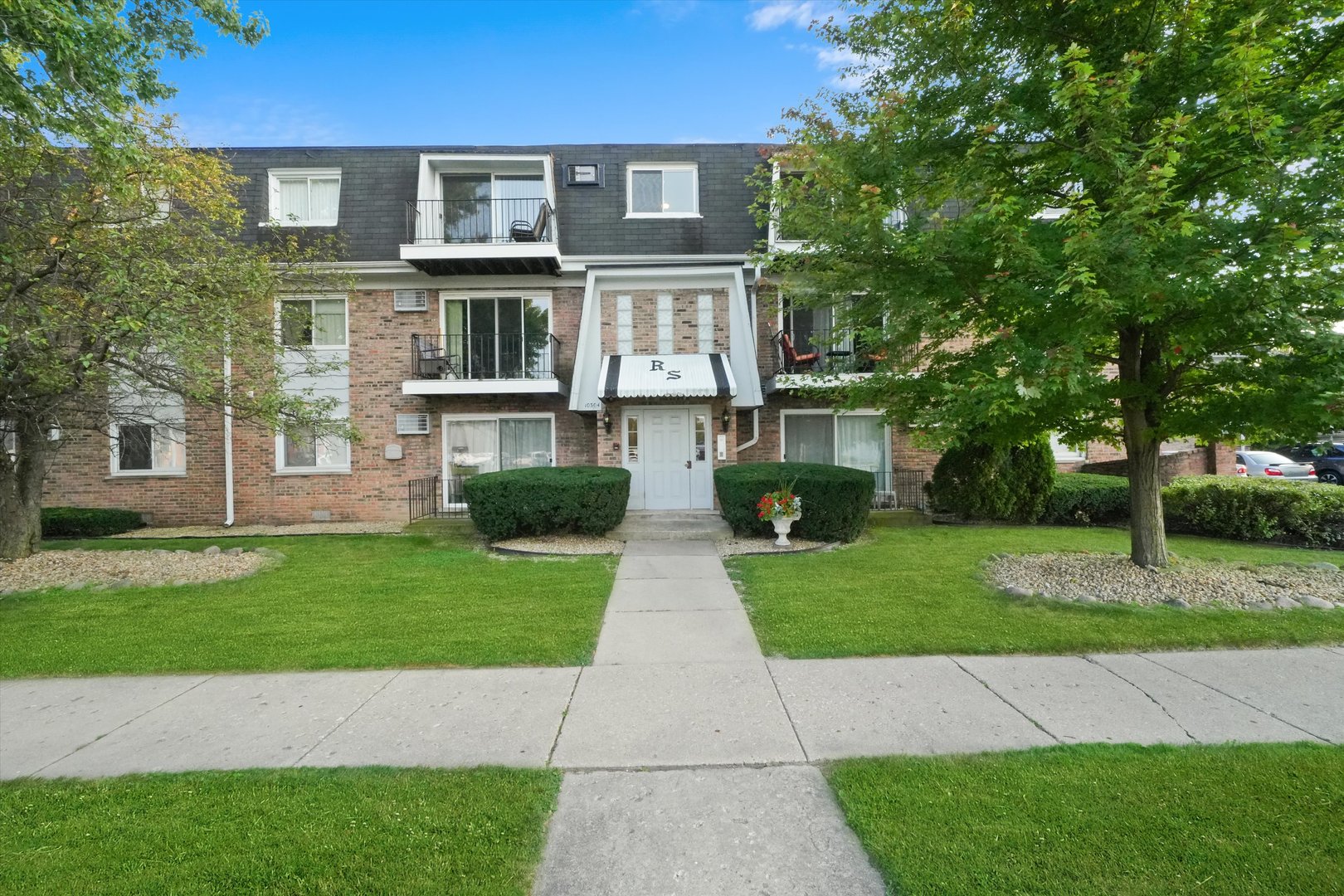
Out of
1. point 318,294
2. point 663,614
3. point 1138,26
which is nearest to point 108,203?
point 318,294

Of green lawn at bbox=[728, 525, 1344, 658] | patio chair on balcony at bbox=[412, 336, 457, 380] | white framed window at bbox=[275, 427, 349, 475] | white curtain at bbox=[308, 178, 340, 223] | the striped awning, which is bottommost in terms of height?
green lawn at bbox=[728, 525, 1344, 658]

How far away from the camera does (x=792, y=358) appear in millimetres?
12609

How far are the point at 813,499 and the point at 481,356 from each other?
7800mm

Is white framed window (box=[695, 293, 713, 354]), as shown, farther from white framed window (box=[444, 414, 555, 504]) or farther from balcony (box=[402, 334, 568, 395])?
white framed window (box=[444, 414, 555, 504])

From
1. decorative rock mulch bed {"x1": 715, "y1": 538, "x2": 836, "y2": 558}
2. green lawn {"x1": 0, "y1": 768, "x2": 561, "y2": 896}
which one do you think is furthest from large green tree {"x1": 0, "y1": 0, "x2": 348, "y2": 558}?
decorative rock mulch bed {"x1": 715, "y1": 538, "x2": 836, "y2": 558}

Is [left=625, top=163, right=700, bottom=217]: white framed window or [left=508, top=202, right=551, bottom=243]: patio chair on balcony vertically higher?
[left=625, top=163, right=700, bottom=217]: white framed window

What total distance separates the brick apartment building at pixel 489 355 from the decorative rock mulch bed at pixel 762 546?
2.98 meters

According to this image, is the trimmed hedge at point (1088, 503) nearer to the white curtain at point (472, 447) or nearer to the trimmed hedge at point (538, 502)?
the trimmed hedge at point (538, 502)

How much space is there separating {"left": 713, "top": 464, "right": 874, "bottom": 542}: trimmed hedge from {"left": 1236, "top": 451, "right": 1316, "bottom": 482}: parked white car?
1548 cm

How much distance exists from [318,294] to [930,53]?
37.2 ft

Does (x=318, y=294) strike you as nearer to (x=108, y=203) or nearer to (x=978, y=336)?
(x=108, y=203)

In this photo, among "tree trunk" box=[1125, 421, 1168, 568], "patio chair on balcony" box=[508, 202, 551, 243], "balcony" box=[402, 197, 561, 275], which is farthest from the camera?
"patio chair on balcony" box=[508, 202, 551, 243]

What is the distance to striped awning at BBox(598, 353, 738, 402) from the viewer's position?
1164 centimetres

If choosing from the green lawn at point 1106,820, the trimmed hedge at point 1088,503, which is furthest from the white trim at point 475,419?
the green lawn at point 1106,820
